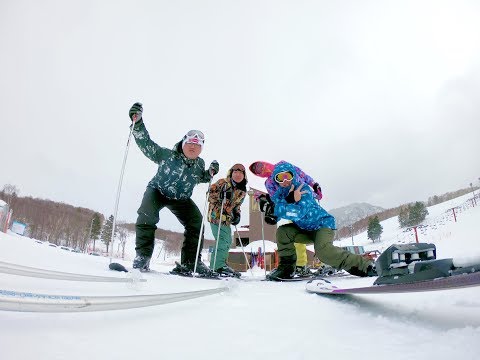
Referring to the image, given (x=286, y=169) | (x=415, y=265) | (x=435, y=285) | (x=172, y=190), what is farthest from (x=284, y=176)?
(x=435, y=285)

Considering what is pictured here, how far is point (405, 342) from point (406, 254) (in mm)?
855

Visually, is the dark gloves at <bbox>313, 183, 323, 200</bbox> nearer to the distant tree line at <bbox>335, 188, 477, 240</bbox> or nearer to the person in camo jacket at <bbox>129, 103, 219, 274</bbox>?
the person in camo jacket at <bbox>129, 103, 219, 274</bbox>

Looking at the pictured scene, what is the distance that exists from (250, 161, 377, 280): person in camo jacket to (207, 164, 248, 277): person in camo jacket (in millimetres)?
975

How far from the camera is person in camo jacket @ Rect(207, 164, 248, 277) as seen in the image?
505 centimetres

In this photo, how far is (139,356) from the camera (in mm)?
855

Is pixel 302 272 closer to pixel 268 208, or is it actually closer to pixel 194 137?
pixel 268 208

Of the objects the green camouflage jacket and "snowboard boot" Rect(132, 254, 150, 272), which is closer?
"snowboard boot" Rect(132, 254, 150, 272)

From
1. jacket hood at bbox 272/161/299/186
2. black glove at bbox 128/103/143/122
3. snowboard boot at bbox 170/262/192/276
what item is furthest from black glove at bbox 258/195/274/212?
black glove at bbox 128/103/143/122

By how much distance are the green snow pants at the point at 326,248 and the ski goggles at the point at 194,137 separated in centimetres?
178

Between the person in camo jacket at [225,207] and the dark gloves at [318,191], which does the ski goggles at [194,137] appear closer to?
the person in camo jacket at [225,207]

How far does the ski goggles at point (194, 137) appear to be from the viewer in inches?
160

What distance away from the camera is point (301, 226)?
3.69 meters

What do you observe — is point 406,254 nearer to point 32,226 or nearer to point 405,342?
point 405,342

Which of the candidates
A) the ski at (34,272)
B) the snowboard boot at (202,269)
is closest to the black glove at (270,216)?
the snowboard boot at (202,269)
